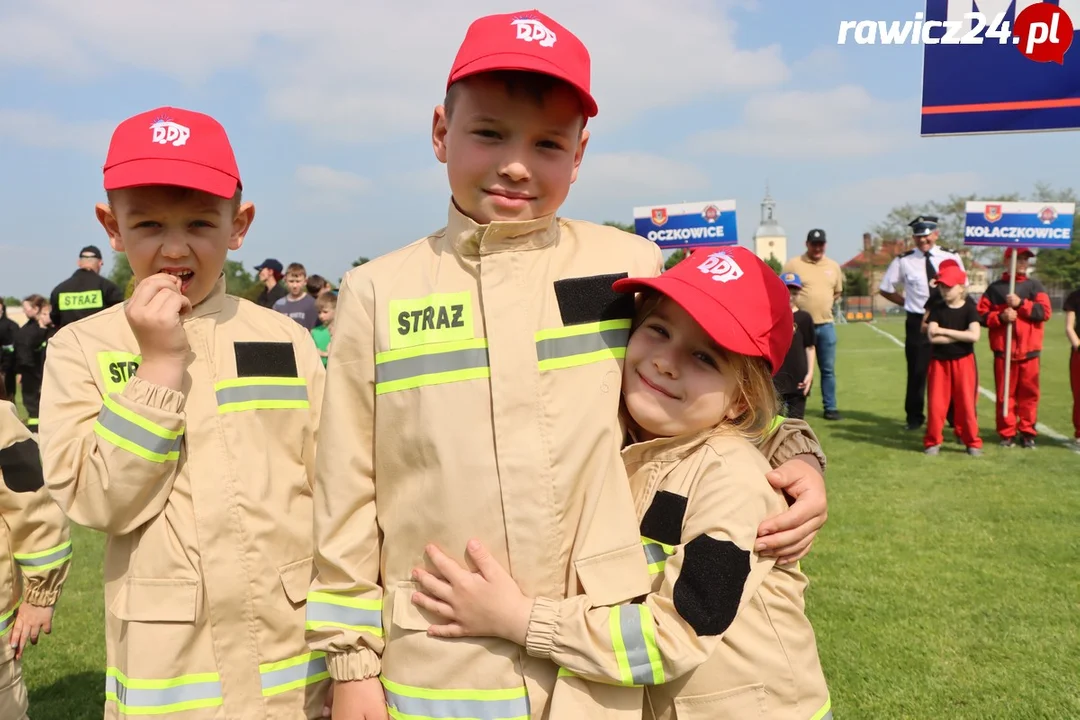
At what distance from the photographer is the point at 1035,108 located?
3.43m

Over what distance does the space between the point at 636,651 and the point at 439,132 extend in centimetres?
116

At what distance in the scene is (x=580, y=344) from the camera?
167 cm

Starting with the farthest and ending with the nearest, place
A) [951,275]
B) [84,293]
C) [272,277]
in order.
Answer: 1. [272,277]
2. [84,293]
3. [951,275]

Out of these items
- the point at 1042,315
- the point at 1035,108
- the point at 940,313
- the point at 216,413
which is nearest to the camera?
the point at 216,413

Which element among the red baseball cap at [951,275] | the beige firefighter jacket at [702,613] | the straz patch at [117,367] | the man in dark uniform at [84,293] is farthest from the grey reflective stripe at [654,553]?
the man in dark uniform at [84,293]

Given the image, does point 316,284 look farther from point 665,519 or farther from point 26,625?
point 665,519

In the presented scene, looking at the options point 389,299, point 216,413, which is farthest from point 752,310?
point 216,413

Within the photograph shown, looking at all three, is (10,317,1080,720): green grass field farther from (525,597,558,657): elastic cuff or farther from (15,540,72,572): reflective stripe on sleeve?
(525,597,558,657): elastic cuff

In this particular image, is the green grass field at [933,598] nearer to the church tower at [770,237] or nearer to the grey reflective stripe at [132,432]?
the grey reflective stripe at [132,432]

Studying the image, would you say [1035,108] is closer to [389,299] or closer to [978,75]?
[978,75]

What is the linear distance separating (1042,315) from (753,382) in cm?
926

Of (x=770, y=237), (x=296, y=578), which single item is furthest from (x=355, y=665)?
(x=770, y=237)

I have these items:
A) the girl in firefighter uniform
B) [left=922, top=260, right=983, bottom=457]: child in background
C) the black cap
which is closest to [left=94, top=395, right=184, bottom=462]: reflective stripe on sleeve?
the girl in firefighter uniform

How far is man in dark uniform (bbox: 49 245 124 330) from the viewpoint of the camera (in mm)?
10328
